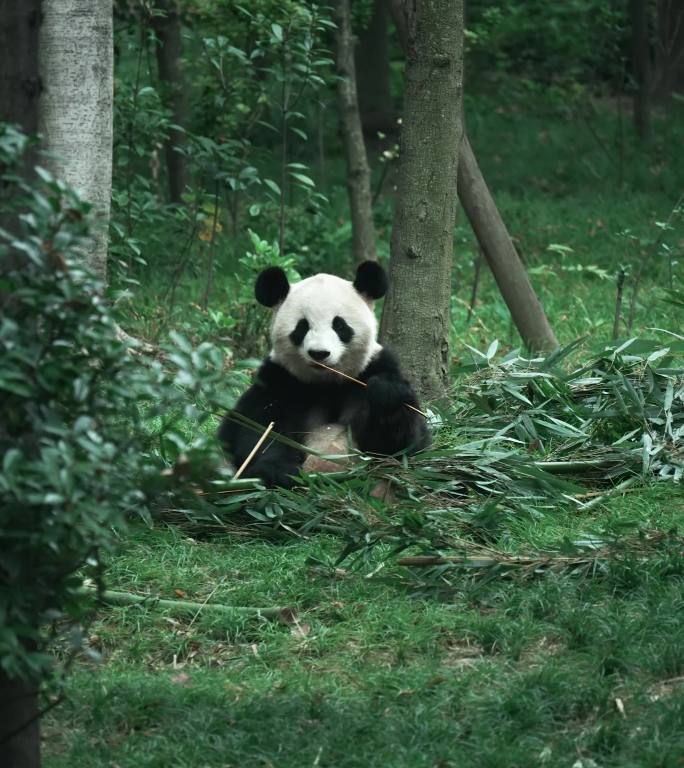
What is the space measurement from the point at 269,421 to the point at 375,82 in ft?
32.6

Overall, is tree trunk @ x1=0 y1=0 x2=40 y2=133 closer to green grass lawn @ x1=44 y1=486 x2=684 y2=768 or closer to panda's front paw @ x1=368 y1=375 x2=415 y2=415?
green grass lawn @ x1=44 y1=486 x2=684 y2=768

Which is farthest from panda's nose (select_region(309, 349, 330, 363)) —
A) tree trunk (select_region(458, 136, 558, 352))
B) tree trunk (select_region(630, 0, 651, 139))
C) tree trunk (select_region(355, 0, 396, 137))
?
tree trunk (select_region(355, 0, 396, 137))

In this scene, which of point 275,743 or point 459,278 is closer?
point 275,743

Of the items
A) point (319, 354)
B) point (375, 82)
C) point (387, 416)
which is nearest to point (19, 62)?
point (319, 354)

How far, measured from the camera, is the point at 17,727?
9.35 ft

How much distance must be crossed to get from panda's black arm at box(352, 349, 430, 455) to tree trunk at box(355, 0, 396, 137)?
9.50m

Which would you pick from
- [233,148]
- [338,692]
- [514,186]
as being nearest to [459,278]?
[233,148]

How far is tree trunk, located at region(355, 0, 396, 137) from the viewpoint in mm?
14164

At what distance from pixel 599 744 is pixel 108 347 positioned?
156 centimetres

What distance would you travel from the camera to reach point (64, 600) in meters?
2.85

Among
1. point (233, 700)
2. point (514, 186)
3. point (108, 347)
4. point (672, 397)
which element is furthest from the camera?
point (514, 186)

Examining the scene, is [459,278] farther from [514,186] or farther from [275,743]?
[275,743]

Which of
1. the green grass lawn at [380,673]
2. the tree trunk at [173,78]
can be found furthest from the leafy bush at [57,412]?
the tree trunk at [173,78]

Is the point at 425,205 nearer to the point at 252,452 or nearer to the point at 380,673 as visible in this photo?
the point at 252,452
